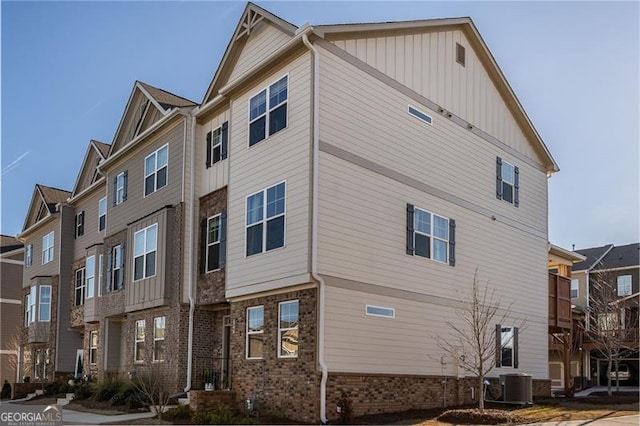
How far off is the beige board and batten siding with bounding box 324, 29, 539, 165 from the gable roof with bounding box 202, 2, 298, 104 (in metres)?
2.00

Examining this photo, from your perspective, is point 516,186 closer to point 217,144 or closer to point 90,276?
point 217,144

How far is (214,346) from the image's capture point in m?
21.7

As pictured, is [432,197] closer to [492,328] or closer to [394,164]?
[394,164]

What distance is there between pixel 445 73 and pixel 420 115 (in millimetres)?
2236

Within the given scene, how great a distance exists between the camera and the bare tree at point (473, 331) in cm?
2016

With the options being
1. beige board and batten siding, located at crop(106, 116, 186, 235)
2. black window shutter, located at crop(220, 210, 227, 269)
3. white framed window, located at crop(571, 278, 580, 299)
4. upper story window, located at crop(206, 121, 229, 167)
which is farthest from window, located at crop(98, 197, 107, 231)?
white framed window, located at crop(571, 278, 580, 299)

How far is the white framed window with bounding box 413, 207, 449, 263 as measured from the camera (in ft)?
64.2

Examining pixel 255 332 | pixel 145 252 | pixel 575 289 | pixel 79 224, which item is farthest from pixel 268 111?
pixel 575 289

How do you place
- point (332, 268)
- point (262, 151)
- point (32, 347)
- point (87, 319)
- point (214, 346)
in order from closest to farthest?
point (332, 268) → point (262, 151) → point (214, 346) → point (87, 319) → point (32, 347)

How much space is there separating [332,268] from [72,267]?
818 inches

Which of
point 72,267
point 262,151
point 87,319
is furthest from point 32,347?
point 262,151

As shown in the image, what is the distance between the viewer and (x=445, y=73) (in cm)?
2170

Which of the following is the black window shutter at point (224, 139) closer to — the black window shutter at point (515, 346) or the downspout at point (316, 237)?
the downspout at point (316, 237)

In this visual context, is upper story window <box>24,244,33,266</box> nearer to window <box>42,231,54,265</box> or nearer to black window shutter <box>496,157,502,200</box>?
window <box>42,231,54,265</box>
